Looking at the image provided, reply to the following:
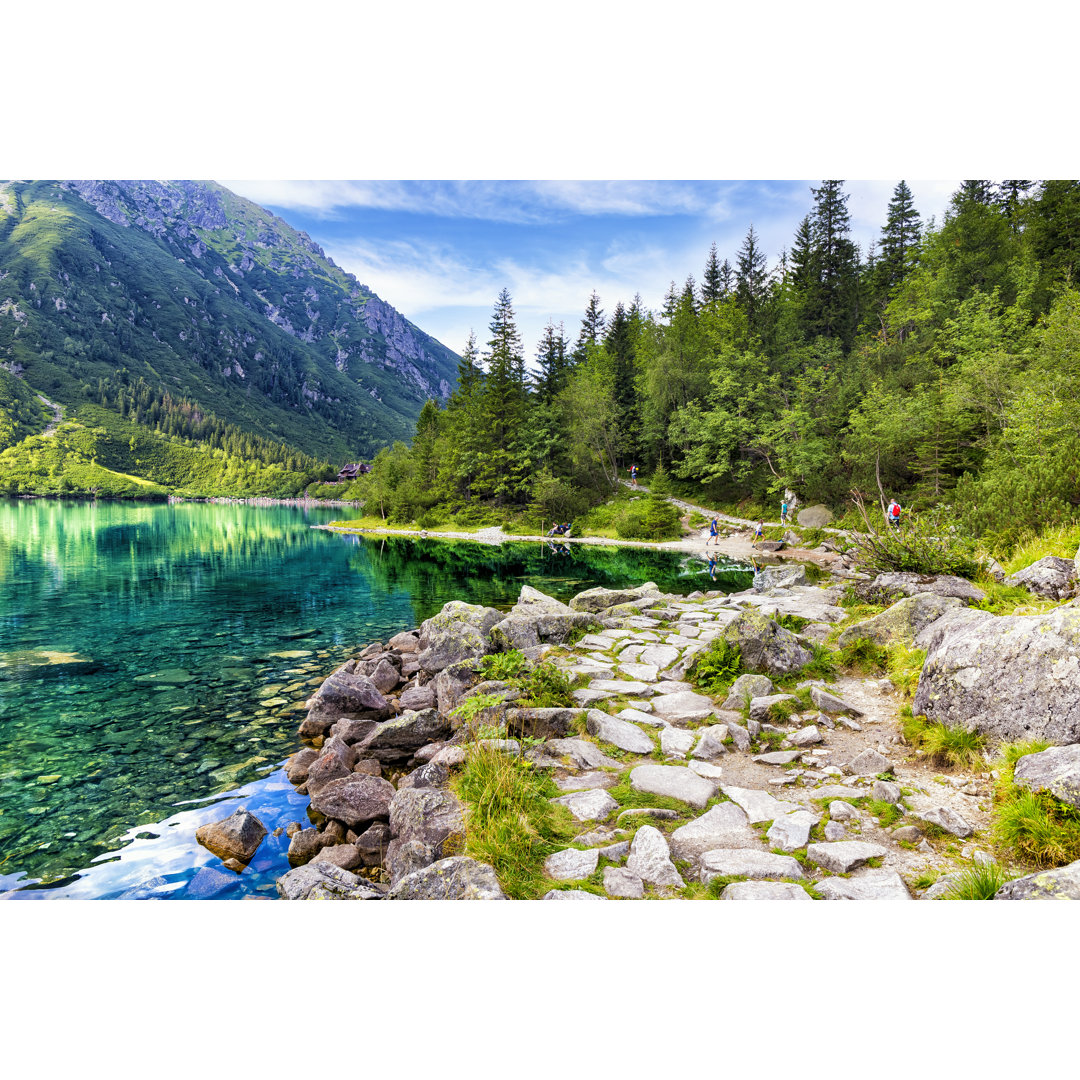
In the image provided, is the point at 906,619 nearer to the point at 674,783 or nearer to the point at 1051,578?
the point at 1051,578

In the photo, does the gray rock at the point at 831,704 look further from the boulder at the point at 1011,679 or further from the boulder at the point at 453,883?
the boulder at the point at 453,883

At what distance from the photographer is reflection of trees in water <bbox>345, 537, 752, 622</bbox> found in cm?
2012

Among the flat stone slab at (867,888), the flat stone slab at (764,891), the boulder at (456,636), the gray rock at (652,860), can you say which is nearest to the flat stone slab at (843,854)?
the flat stone slab at (867,888)

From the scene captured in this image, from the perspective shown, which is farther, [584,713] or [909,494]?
[909,494]

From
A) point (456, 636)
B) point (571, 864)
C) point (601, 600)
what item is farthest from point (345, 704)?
point (601, 600)

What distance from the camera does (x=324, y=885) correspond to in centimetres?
454

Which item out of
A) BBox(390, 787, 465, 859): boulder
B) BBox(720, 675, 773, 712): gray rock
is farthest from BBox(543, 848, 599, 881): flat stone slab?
BBox(720, 675, 773, 712): gray rock

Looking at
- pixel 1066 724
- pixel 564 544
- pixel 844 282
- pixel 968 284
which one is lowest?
pixel 564 544

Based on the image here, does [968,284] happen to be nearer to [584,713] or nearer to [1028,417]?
[1028,417]

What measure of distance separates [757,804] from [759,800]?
7 cm

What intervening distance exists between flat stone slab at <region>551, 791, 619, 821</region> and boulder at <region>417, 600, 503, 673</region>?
16.2ft

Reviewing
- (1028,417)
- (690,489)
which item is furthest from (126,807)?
(690,489)

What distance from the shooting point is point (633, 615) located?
1184 cm

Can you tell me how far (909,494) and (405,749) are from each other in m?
31.5
